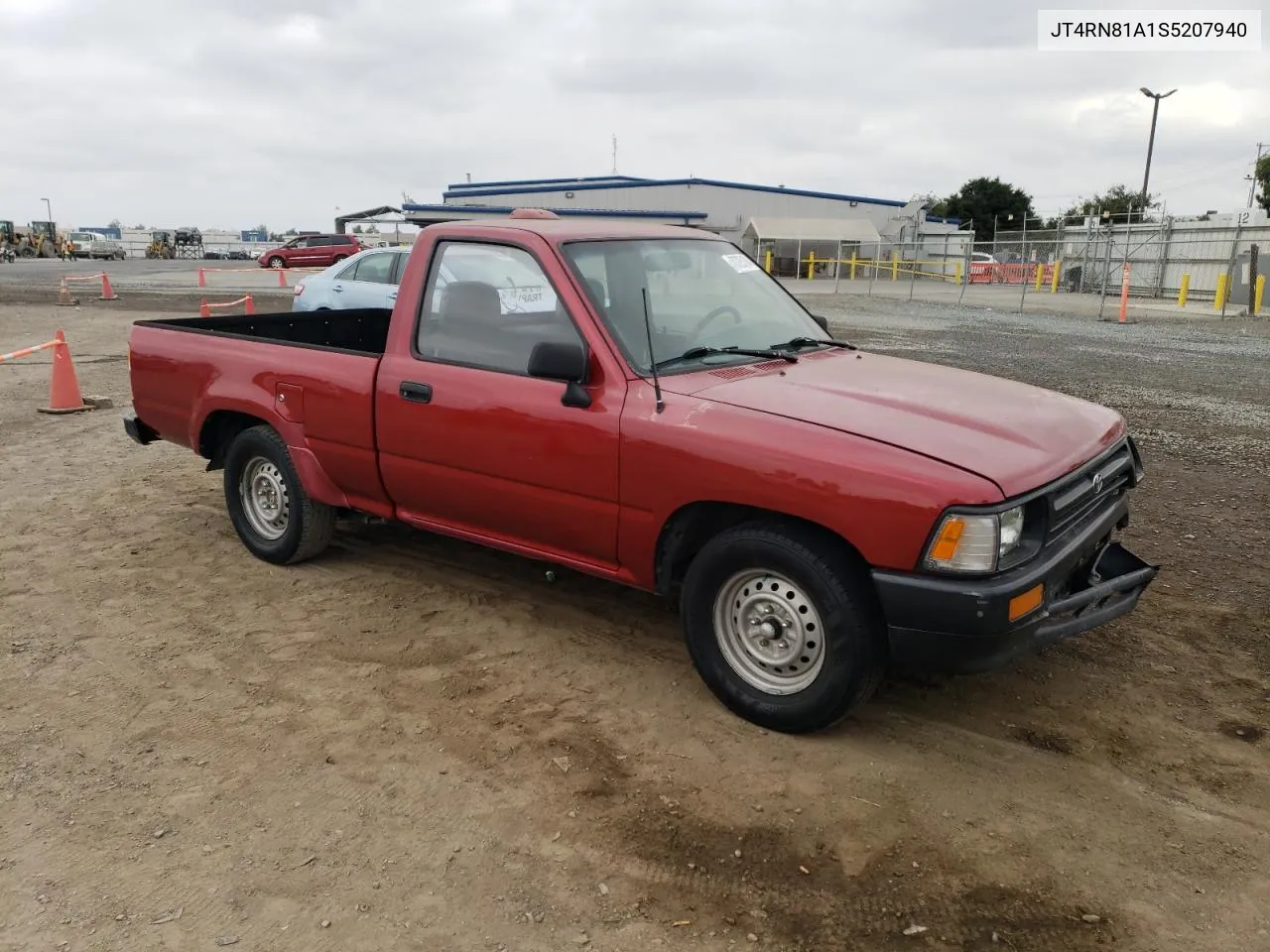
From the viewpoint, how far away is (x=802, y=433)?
334cm

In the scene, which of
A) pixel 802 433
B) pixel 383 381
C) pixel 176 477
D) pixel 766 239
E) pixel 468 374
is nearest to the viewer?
pixel 802 433

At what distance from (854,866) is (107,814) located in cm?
238

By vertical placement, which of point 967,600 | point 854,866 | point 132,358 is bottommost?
point 854,866

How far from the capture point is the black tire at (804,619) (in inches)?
129

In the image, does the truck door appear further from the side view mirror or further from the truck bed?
the truck bed

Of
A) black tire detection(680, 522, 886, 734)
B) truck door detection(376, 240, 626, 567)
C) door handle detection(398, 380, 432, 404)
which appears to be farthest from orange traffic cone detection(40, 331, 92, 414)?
black tire detection(680, 522, 886, 734)

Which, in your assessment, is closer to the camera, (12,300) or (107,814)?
(107,814)

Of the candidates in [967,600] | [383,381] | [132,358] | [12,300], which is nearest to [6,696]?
[383,381]

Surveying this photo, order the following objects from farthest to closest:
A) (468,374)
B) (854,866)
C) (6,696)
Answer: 1. (468,374)
2. (6,696)
3. (854,866)

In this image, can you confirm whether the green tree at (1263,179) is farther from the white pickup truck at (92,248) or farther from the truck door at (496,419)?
the white pickup truck at (92,248)

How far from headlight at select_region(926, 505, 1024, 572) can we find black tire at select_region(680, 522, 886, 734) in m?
0.30

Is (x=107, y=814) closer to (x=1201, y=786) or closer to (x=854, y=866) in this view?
(x=854, y=866)

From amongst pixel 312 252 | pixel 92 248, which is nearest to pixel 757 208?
pixel 312 252

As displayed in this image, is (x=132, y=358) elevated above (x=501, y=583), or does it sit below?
above
